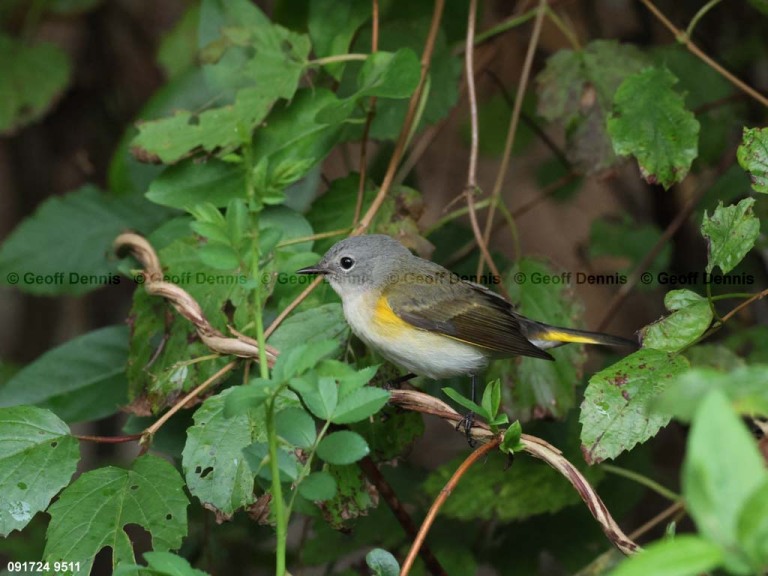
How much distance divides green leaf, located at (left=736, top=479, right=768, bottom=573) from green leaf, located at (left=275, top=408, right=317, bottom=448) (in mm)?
838

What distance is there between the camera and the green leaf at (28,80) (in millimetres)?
4148

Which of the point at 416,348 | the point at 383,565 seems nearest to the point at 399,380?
the point at 416,348

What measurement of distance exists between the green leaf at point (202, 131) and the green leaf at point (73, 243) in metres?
0.64

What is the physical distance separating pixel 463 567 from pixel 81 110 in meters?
3.50

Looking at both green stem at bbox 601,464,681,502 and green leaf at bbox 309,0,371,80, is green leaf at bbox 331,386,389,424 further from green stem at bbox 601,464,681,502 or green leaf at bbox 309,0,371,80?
green leaf at bbox 309,0,371,80

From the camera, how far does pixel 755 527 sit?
83 cm

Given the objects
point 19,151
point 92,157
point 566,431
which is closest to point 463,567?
point 566,431

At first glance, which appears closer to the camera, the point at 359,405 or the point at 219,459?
the point at 359,405

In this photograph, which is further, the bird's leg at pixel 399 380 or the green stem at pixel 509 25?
the green stem at pixel 509 25

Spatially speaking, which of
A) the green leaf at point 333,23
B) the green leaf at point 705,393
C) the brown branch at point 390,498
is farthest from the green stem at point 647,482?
the green leaf at point 705,393

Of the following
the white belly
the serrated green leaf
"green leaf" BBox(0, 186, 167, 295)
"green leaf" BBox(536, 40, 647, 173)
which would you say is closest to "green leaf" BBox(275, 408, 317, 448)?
the serrated green leaf

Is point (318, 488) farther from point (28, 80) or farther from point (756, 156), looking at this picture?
point (28, 80)

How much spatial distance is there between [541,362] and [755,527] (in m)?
2.00

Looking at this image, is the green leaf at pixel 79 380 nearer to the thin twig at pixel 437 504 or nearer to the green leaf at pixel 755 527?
the thin twig at pixel 437 504
